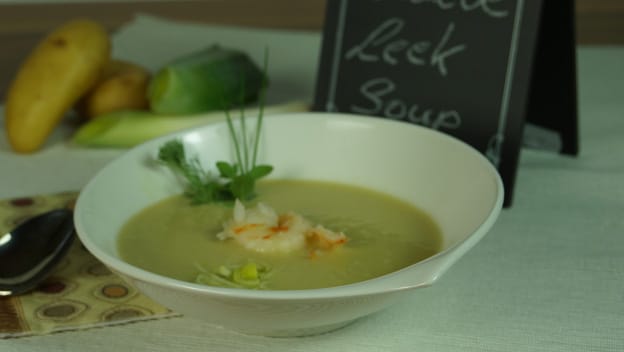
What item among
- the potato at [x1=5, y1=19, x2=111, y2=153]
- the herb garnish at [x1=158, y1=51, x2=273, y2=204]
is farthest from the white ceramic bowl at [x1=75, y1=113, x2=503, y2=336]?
the potato at [x1=5, y1=19, x2=111, y2=153]

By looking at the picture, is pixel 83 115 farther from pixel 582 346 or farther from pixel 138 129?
pixel 582 346

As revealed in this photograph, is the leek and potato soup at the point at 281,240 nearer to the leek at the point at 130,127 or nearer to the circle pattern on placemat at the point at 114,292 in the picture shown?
the circle pattern on placemat at the point at 114,292

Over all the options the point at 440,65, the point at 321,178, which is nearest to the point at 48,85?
the point at 321,178

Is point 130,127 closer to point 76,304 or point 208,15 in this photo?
point 76,304

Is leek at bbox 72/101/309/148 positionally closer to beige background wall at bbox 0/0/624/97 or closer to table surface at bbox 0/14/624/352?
table surface at bbox 0/14/624/352

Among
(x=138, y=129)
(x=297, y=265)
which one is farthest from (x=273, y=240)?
(x=138, y=129)

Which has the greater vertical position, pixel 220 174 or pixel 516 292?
pixel 220 174

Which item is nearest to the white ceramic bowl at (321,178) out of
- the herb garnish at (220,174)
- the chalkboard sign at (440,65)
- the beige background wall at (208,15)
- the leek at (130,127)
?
the herb garnish at (220,174)
